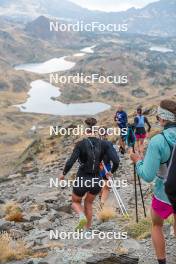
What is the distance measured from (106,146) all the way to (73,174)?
50.4 ft

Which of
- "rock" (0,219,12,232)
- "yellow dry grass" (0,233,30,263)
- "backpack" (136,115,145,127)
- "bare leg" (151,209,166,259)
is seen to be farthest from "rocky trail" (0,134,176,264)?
"backpack" (136,115,145,127)

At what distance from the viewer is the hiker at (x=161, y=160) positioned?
21.8 feet

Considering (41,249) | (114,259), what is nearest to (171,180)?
(114,259)

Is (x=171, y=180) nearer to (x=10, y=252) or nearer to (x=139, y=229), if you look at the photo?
(x=10, y=252)

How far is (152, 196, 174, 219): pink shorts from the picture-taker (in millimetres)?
6930

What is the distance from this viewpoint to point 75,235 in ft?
38.0

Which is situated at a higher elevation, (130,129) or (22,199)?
(130,129)

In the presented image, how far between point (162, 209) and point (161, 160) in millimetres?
748

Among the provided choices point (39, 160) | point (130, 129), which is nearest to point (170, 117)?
point (130, 129)

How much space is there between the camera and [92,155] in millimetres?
10031

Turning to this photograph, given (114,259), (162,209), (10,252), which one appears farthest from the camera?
(10,252)

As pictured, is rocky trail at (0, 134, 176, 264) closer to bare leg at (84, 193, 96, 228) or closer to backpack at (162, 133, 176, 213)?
bare leg at (84, 193, 96, 228)

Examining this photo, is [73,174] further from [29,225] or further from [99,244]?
[99,244]

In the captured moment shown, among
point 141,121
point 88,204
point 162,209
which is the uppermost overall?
point 141,121
